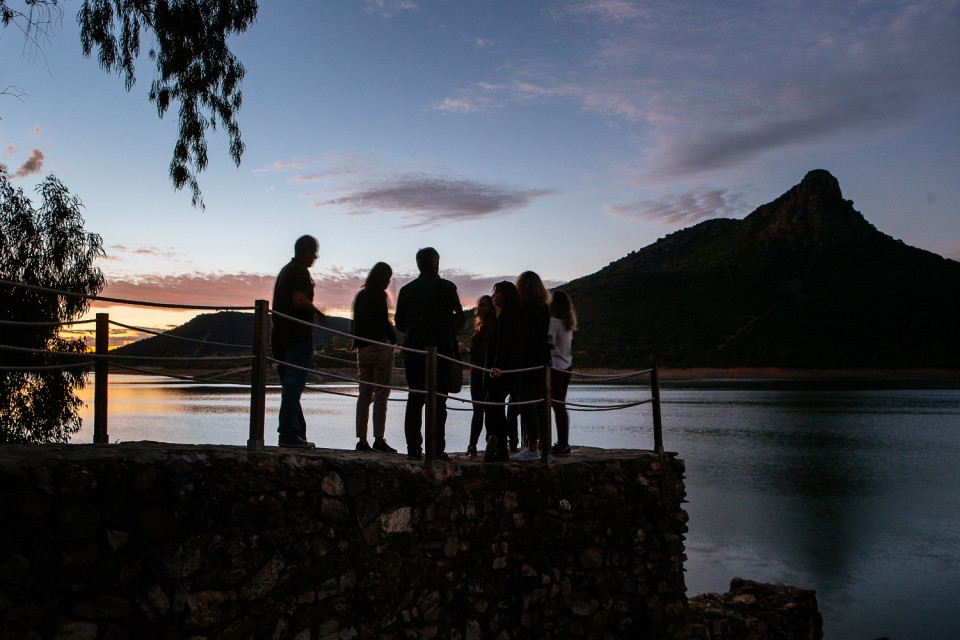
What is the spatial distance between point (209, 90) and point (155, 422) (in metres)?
34.6

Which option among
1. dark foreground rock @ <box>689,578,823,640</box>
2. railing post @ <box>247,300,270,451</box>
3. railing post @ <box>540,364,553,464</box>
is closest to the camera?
railing post @ <box>247,300,270,451</box>

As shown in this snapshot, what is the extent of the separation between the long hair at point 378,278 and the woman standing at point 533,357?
113cm

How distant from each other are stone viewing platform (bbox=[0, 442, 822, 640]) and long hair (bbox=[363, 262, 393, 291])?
1487 mm

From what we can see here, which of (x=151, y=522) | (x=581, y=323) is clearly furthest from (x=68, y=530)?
(x=581, y=323)

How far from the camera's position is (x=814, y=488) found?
25.3 m

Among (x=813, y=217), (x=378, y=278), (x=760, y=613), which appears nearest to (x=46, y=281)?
(x=378, y=278)

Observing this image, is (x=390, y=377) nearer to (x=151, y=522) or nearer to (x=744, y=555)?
(x=151, y=522)

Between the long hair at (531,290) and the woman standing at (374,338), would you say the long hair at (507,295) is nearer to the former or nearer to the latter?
the long hair at (531,290)

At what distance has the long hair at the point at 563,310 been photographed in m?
6.73

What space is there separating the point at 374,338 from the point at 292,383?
900 mm

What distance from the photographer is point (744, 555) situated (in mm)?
18188

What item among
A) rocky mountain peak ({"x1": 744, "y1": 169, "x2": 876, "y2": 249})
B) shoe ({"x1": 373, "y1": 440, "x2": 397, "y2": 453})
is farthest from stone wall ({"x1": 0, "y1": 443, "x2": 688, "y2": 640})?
rocky mountain peak ({"x1": 744, "y1": 169, "x2": 876, "y2": 249})

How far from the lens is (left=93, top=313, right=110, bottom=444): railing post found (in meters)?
4.25

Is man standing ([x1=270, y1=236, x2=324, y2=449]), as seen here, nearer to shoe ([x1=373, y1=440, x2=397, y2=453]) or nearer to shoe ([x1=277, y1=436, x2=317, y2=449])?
shoe ([x1=277, y1=436, x2=317, y2=449])
